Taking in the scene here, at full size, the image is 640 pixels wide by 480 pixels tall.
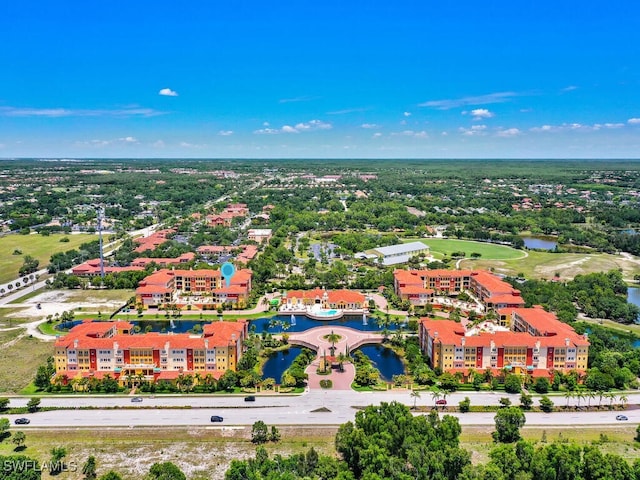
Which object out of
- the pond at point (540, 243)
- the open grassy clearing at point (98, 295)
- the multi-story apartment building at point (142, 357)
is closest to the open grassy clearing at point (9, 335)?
the open grassy clearing at point (98, 295)

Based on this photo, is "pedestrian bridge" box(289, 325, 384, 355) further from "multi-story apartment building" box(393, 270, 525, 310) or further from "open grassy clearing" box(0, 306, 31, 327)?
"open grassy clearing" box(0, 306, 31, 327)

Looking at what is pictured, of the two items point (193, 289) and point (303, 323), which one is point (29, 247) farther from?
point (303, 323)

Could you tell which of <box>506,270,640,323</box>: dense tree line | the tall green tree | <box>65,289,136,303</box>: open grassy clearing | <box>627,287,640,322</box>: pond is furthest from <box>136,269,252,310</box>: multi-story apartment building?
<box>627,287,640,322</box>: pond

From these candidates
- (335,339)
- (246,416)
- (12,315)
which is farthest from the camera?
(12,315)

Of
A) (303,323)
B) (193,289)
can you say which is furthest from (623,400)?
(193,289)

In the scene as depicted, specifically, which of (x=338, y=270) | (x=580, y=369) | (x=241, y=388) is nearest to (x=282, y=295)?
(x=338, y=270)

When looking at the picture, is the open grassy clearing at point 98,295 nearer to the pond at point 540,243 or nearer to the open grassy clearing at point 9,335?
the open grassy clearing at point 9,335
